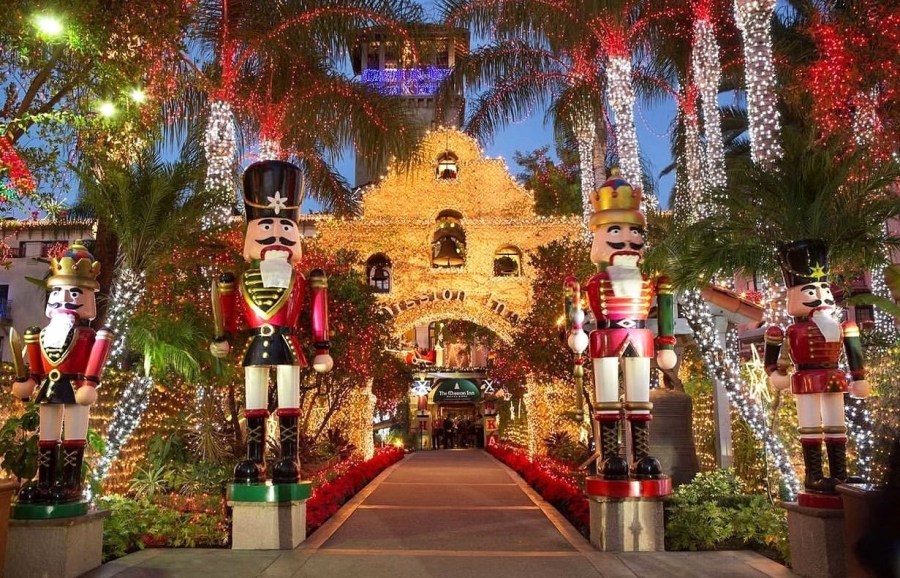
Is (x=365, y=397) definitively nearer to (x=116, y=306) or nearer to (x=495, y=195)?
(x=495, y=195)

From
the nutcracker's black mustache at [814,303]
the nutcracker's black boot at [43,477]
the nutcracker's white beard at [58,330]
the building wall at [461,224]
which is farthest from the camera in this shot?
the building wall at [461,224]

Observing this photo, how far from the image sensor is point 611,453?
6660 millimetres

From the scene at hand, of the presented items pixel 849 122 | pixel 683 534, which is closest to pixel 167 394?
pixel 683 534

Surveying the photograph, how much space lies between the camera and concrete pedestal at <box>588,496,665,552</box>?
254 inches

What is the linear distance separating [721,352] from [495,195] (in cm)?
1054

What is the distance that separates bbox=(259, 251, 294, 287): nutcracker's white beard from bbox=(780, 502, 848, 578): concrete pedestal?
484 cm

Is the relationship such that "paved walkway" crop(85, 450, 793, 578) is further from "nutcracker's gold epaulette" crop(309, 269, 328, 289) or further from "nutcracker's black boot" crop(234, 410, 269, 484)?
"nutcracker's gold epaulette" crop(309, 269, 328, 289)

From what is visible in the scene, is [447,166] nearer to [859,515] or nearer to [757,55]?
[757,55]

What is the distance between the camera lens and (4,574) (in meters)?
5.21

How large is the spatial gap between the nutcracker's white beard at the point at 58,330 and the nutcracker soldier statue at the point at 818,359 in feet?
19.7

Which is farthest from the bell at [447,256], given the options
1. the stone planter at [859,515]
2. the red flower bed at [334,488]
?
the stone planter at [859,515]

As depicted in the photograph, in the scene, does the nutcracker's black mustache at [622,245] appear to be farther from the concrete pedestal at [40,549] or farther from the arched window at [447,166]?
the arched window at [447,166]

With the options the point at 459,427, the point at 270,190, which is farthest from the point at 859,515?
the point at 459,427

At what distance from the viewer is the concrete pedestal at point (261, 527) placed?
6.60m
